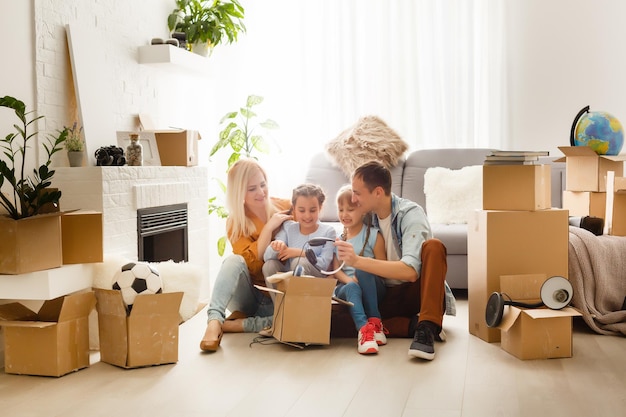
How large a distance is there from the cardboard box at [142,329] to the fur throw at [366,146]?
7.27 feet

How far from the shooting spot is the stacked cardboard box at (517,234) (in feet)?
11.9

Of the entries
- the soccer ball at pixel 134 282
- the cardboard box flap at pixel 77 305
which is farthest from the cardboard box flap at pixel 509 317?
the cardboard box flap at pixel 77 305

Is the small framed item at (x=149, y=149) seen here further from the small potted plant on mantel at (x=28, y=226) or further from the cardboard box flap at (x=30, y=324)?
the cardboard box flap at (x=30, y=324)

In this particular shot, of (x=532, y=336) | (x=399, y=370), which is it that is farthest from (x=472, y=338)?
(x=399, y=370)

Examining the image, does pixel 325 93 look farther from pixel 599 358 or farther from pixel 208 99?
pixel 599 358

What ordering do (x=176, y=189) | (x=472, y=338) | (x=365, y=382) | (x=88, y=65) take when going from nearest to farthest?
(x=365, y=382)
(x=472, y=338)
(x=88, y=65)
(x=176, y=189)

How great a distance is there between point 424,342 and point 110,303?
133 centimetres

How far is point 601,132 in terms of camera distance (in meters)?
4.29

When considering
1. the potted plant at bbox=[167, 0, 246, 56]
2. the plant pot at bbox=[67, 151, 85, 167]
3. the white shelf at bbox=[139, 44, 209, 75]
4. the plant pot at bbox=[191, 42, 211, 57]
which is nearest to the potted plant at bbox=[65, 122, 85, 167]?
the plant pot at bbox=[67, 151, 85, 167]

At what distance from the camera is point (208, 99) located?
6035 mm

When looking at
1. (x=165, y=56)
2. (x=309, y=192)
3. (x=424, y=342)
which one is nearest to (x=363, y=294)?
(x=424, y=342)

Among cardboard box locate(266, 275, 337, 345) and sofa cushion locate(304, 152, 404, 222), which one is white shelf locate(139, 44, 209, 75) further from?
cardboard box locate(266, 275, 337, 345)

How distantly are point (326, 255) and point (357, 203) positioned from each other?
294mm

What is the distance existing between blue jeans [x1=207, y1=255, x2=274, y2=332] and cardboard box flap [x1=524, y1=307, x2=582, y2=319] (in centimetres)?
128
